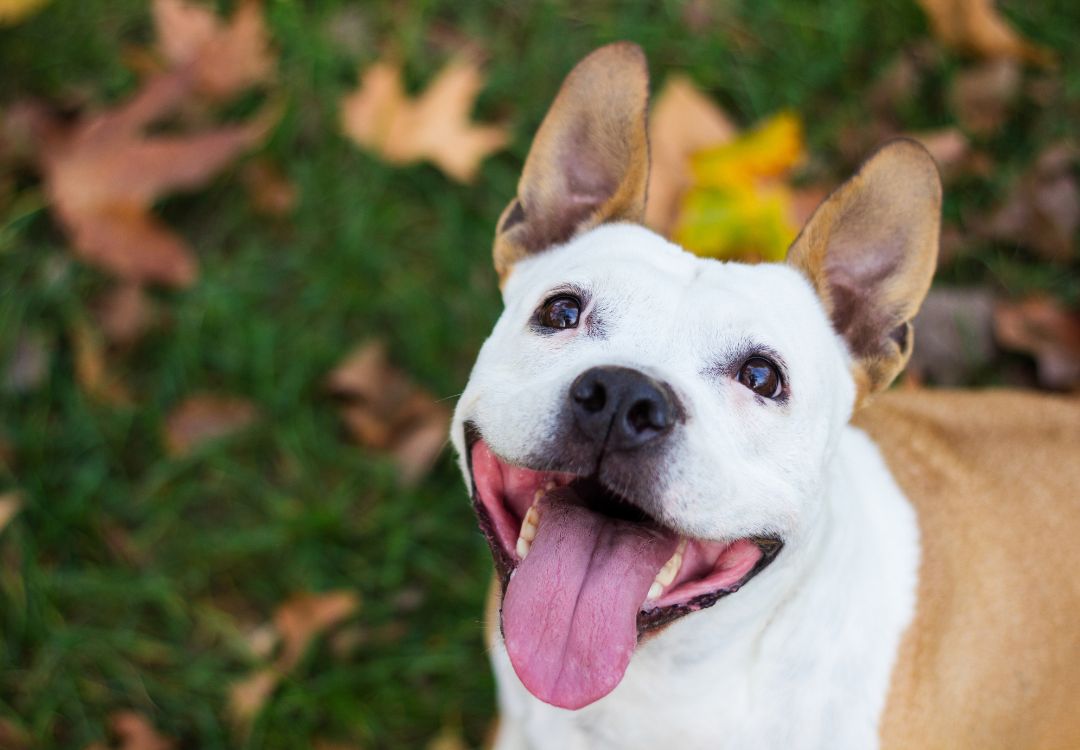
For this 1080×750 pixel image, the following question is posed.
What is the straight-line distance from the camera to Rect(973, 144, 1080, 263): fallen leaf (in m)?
4.63

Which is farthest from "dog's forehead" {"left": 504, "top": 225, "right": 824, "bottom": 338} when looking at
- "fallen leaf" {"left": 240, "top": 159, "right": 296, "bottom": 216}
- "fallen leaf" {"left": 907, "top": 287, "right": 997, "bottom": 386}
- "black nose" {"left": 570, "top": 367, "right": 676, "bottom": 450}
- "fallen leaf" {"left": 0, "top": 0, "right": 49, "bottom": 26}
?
"fallen leaf" {"left": 0, "top": 0, "right": 49, "bottom": 26}

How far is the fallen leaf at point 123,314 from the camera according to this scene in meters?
4.40

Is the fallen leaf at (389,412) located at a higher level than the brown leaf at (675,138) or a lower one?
lower

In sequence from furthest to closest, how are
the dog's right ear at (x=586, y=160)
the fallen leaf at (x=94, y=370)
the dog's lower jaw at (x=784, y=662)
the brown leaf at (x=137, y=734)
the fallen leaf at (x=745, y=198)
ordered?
the fallen leaf at (x=94, y=370), the fallen leaf at (x=745, y=198), the brown leaf at (x=137, y=734), the dog's right ear at (x=586, y=160), the dog's lower jaw at (x=784, y=662)

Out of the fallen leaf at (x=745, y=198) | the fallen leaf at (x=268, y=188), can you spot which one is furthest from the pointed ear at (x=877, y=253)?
the fallen leaf at (x=268, y=188)

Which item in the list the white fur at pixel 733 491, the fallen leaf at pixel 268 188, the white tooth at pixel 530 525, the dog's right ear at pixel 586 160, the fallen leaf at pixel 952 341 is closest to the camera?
the white fur at pixel 733 491

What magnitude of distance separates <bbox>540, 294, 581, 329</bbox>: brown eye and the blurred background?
5.95 feet

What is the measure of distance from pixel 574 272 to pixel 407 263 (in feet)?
7.52

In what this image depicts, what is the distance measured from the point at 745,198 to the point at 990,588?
6.59 ft

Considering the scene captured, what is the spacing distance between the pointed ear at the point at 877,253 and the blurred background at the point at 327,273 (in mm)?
1433

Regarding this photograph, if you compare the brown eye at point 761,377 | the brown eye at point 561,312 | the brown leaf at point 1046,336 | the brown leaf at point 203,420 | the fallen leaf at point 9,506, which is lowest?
the fallen leaf at point 9,506

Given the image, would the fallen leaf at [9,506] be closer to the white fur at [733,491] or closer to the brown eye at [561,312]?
the white fur at [733,491]

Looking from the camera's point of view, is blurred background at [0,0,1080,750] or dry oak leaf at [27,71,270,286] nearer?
blurred background at [0,0,1080,750]

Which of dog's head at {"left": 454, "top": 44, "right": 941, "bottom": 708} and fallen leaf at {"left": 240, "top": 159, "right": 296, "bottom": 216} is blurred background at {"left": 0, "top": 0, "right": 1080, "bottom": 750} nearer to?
fallen leaf at {"left": 240, "top": 159, "right": 296, "bottom": 216}
